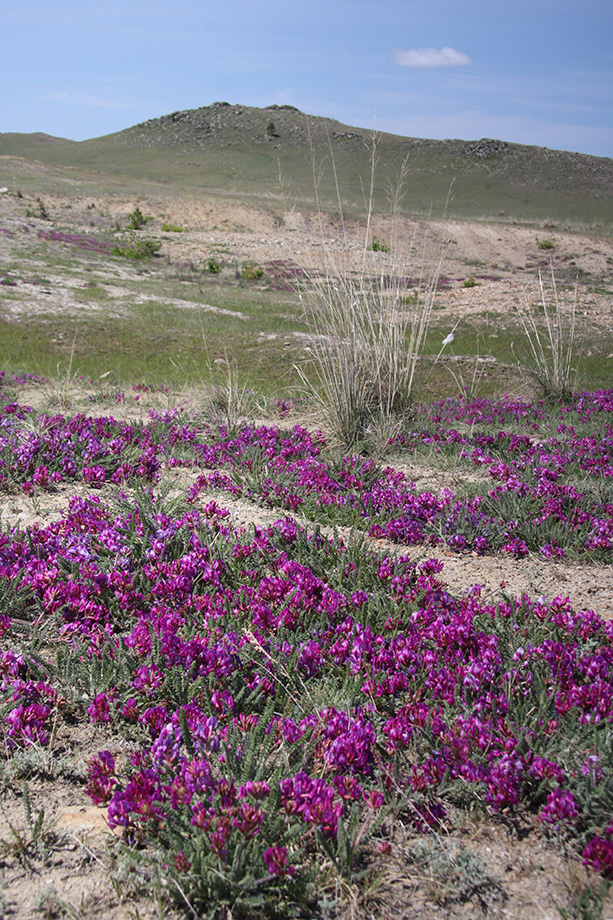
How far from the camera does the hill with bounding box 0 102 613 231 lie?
69.4 m

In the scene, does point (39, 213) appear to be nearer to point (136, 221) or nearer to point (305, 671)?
point (136, 221)

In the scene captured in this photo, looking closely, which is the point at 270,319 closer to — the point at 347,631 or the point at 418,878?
the point at 347,631

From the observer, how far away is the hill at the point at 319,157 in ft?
228

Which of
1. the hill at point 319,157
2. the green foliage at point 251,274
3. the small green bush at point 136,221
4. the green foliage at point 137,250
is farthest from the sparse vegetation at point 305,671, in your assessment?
the hill at point 319,157

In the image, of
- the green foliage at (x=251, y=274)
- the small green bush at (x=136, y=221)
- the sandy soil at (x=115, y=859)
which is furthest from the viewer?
the small green bush at (x=136, y=221)

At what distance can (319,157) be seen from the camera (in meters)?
71.1

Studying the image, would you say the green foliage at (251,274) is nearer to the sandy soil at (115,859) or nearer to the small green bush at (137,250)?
the small green bush at (137,250)

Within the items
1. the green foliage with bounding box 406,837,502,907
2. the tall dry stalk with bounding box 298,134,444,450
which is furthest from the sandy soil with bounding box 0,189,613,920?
the tall dry stalk with bounding box 298,134,444,450

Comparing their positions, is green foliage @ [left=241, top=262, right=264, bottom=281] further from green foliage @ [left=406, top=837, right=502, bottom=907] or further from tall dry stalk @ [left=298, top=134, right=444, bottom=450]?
green foliage @ [left=406, top=837, right=502, bottom=907]

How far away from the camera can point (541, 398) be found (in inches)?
336

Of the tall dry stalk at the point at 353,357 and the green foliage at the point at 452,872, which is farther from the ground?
the tall dry stalk at the point at 353,357

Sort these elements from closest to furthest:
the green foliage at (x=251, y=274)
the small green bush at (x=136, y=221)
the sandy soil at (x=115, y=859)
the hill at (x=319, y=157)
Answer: the sandy soil at (x=115, y=859), the green foliage at (x=251, y=274), the small green bush at (x=136, y=221), the hill at (x=319, y=157)

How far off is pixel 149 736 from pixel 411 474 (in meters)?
3.59

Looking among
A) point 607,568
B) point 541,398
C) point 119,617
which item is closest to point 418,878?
point 119,617
